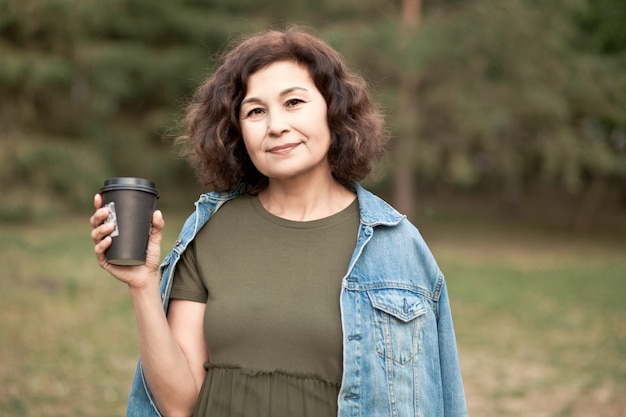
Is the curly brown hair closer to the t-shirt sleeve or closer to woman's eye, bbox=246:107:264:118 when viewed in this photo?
woman's eye, bbox=246:107:264:118

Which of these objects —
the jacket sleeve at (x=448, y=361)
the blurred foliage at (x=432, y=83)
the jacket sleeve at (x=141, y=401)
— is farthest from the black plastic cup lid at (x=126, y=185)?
the blurred foliage at (x=432, y=83)

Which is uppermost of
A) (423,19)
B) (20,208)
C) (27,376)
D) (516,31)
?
(423,19)

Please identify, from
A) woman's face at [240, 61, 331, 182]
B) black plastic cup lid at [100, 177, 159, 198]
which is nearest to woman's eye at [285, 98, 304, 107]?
woman's face at [240, 61, 331, 182]

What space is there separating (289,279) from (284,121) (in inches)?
17.1

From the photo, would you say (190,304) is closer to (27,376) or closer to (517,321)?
(27,376)

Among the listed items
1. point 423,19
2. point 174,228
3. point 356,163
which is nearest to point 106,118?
point 174,228

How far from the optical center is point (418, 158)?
16.5 m

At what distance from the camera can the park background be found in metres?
7.37

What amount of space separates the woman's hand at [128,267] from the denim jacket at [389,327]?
12 cm

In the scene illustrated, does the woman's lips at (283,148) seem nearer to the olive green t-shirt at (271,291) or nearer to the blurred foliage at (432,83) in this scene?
the olive green t-shirt at (271,291)

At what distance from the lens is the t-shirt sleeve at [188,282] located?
2.16 metres

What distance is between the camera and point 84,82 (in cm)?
1975

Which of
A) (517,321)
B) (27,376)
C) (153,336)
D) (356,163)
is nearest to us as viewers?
(153,336)

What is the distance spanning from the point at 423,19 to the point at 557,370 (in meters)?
11.0
